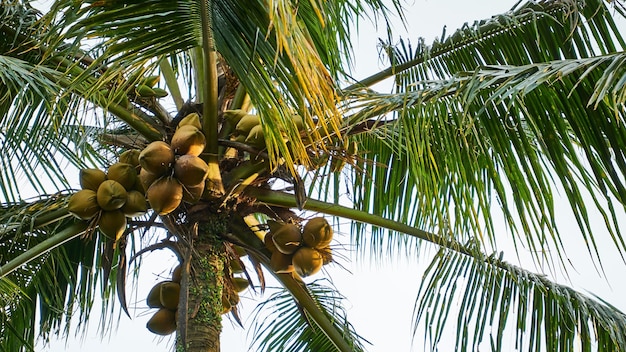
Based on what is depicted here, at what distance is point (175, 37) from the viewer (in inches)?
111

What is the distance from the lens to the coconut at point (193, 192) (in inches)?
131

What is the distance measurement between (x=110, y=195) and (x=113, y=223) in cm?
11

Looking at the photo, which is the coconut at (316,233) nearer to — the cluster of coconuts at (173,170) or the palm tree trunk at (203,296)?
the palm tree trunk at (203,296)

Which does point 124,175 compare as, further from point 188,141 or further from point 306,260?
point 306,260

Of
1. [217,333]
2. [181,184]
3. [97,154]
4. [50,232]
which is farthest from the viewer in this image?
[97,154]

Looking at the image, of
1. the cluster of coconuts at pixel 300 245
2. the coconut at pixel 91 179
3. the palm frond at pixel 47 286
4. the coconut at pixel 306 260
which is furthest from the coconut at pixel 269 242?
the palm frond at pixel 47 286

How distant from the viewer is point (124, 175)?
3398 millimetres

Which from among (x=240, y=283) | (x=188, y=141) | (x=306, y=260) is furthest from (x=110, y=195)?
(x=240, y=283)

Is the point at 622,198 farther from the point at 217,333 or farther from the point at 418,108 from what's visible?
the point at 217,333

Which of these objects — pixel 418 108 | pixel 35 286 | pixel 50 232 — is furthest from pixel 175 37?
pixel 35 286

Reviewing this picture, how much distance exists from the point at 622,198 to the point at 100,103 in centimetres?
196

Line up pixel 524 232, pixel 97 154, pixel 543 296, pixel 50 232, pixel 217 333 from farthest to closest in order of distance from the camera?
pixel 97 154, pixel 50 232, pixel 543 296, pixel 217 333, pixel 524 232

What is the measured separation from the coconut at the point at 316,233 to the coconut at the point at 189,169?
0.52 m

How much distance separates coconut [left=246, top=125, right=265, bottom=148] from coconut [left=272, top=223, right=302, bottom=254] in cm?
36
